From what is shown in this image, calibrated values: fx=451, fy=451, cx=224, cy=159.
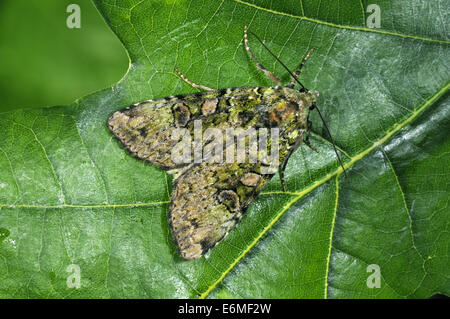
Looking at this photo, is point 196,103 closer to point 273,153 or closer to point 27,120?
point 273,153

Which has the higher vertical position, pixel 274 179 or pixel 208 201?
pixel 274 179

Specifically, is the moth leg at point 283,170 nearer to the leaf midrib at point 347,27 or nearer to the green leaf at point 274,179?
the green leaf at point 274,179

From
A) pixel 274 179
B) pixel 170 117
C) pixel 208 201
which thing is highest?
pixel 170 117

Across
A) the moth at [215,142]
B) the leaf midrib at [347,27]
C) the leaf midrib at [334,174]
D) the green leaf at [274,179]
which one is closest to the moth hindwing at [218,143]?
the moth at [215,142]

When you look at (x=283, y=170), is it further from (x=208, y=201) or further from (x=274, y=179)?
(x=208, y=201)

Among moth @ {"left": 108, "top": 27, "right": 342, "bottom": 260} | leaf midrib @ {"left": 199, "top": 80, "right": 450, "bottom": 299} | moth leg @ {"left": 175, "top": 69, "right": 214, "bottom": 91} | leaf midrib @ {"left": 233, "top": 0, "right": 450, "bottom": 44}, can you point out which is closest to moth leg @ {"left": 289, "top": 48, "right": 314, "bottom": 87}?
moth @ {"left": 108, "top": 27, "right": 342, "bottom": 260}

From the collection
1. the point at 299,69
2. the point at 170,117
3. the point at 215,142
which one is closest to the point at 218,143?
the point at 215,142
